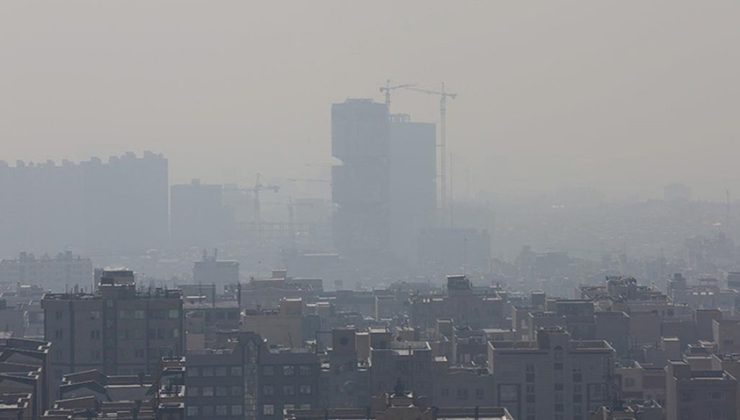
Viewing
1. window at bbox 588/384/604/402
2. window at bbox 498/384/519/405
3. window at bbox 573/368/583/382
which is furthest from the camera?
window at bbox 498/384/519/405

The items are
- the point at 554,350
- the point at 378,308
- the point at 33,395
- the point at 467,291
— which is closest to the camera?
the point at 33,395

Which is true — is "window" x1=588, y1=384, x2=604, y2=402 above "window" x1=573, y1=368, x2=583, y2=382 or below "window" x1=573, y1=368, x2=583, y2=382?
below

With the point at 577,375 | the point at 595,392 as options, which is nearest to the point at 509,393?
the point at 577,375

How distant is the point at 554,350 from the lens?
59812mm

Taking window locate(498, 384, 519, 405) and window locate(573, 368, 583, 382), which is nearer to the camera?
window locate(573, 368, 583, 382)

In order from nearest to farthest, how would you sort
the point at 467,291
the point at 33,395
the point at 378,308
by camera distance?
the point at 33,395 < the point at 467,291 < the point at 378,308

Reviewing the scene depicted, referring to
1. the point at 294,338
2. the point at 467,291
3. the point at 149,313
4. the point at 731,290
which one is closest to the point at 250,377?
the point at 149,313

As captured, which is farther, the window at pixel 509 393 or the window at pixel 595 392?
the window at pixel 509 393

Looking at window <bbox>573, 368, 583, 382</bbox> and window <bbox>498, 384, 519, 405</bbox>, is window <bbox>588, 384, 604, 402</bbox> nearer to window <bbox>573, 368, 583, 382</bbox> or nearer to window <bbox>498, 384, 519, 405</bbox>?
window <bbox>573, 368, 583, 382</bbox>

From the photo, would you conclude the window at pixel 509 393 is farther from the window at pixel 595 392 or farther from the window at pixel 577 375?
the window at pixel 595 392

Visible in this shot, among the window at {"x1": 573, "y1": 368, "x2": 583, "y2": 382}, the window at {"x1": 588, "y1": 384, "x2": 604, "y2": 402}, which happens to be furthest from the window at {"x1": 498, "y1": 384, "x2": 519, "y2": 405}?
the window at {"x1": 588, "y1": 384, "x2": 604, "y2": 402}

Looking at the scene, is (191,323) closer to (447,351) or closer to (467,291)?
(447,351)

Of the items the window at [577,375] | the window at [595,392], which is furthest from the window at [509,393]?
the window at [595,392]

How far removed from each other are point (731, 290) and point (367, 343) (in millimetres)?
54238
